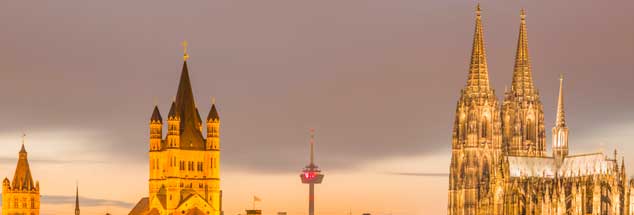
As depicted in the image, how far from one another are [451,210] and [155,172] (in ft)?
119

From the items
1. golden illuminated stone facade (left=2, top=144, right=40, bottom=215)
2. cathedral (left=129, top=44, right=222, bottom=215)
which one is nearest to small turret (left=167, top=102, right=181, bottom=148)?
cathedral (left=129, top=44, right=222, bottom=215)

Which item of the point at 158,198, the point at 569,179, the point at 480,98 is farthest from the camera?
the point at 480,98

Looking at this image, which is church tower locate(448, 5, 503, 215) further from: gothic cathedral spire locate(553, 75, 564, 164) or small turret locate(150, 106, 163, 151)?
small turret locate(150, 106, 163, 151)

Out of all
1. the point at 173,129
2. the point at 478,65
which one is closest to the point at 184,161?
the point at 173,129

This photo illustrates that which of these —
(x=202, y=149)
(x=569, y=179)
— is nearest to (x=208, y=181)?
(x=202, y=149)

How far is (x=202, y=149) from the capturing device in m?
138

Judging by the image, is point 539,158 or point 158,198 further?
point 539,158

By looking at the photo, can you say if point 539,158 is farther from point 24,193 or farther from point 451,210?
point 24,193

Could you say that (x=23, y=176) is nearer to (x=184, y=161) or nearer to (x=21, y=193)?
(x=21, y=193)

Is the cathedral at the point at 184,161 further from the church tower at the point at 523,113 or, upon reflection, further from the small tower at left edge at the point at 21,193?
the church tower at the point at 523,113

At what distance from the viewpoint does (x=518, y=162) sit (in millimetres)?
158125

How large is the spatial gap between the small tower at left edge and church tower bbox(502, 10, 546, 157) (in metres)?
48.2

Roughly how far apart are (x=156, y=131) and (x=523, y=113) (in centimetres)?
4415

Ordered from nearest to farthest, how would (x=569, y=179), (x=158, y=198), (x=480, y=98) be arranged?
(x=158, y=198)
(x=569, y=179)
(x=480, y=98)
